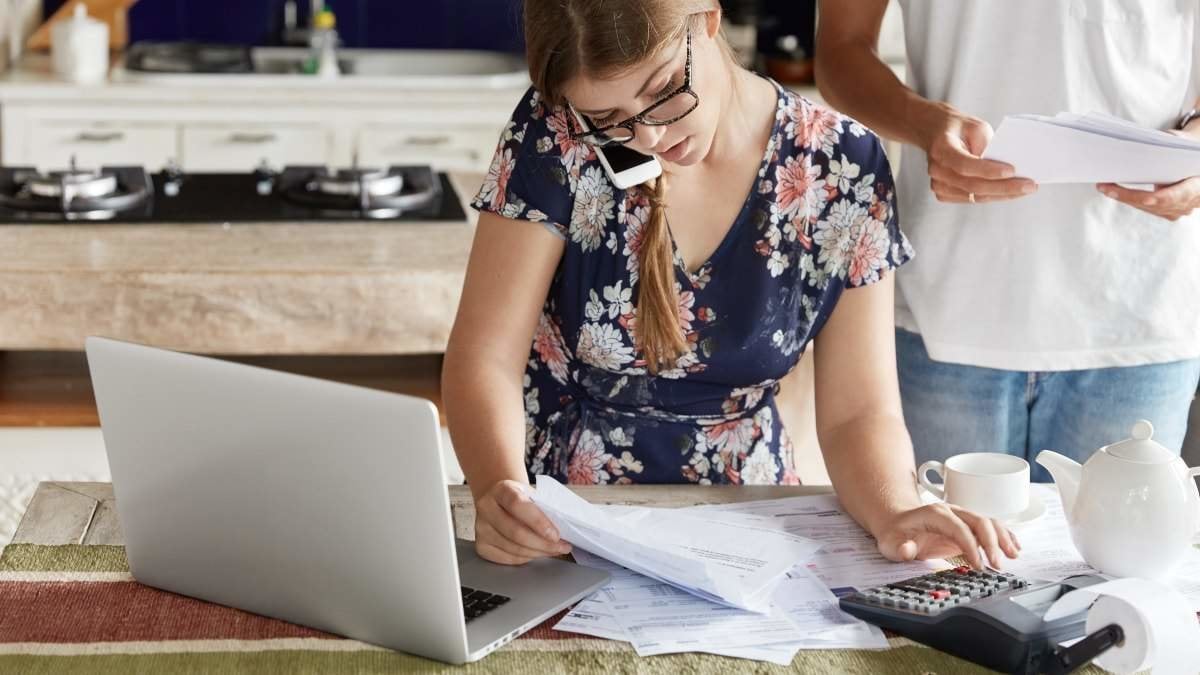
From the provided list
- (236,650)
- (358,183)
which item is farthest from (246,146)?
(236,650)

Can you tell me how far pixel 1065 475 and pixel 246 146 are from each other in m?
3.18

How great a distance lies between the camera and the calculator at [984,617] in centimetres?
115

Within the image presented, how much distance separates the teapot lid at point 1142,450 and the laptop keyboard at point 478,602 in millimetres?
562

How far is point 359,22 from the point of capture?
4754mm

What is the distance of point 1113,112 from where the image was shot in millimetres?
1736

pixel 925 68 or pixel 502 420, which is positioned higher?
pixel 925 68

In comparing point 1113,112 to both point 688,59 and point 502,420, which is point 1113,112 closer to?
point 688,59

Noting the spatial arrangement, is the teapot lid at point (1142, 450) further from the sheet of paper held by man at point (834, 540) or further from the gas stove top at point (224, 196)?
the gas stove top at point (224, 196)

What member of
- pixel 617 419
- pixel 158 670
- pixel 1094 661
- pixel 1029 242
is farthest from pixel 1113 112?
pixel 158 670

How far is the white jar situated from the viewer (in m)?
4.02

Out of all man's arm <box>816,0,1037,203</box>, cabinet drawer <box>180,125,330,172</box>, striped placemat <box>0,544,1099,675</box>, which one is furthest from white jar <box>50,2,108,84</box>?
striped placemat <box>0,544,1099,675</box>

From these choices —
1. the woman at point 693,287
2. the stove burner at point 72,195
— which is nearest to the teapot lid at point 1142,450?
the woman at point 693,287

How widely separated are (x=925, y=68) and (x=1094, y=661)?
2.91 feet

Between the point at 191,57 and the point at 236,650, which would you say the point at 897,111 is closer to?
the point at 236,650
